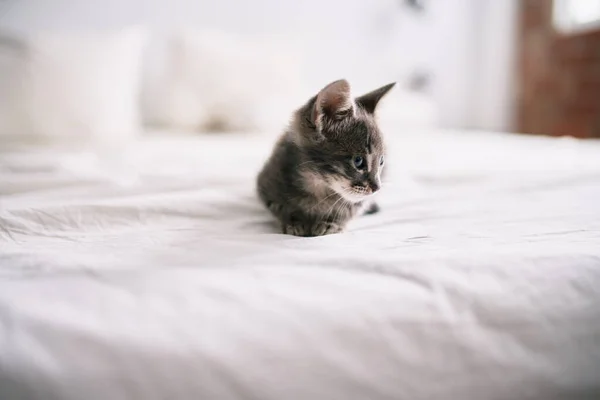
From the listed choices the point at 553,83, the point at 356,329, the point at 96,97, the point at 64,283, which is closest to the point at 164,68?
the point at 96,97

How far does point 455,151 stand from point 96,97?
1508 mm

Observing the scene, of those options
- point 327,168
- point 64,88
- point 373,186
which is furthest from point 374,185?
point 64,88

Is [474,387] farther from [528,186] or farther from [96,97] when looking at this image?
[96,97]

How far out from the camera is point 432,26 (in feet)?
11.0

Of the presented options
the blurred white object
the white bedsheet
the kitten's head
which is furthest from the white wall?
the white bedsheet

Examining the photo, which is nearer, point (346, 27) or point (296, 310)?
point (296, 310)

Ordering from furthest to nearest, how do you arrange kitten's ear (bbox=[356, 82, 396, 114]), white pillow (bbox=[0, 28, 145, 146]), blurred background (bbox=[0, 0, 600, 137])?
1. blurred background (bbox=[0, 0, 600, 137])
2. white pillow (bbox=[0, 28, 145, 146])
3. kitten's ear (bbox=[356, 82, 396, 114])

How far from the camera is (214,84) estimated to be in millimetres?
2369

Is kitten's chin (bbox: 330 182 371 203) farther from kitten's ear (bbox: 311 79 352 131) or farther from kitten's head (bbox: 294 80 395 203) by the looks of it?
kitten's ear (bbox: 311 79 352 131)

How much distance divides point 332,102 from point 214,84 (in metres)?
1.60

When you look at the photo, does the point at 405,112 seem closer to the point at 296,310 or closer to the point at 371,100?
the point at 371,100

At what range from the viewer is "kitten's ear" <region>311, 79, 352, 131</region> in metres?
0.88

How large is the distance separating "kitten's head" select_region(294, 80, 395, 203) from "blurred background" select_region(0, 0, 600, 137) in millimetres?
1368

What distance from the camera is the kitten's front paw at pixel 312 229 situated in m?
0.90
